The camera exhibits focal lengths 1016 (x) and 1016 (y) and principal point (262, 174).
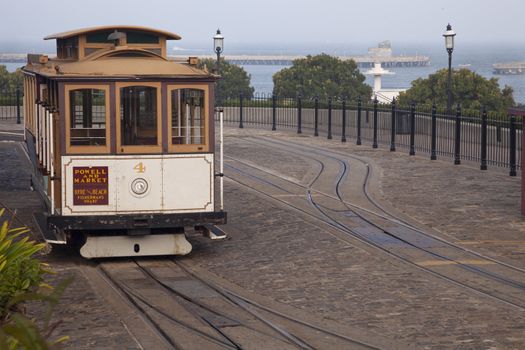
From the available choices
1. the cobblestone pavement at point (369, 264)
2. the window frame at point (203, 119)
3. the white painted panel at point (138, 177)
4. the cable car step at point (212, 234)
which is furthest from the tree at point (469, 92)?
the white painted panel at point (138, 177)

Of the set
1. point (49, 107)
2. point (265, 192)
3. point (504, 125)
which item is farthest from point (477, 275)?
point (504, 125)

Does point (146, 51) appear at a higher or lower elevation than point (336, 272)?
higher

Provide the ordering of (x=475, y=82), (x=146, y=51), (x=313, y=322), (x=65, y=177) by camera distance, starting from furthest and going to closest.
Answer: (x=475, y=82), (x=146, y=51), (x=65, y=177), (x=313, y=322)

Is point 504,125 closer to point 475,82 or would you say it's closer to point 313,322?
point 313,322

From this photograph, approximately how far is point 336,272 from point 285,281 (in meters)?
0.87

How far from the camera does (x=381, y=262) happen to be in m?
14.2

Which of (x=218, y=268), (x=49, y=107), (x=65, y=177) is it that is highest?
(x=49, y=107)

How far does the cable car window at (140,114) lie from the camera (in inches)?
559

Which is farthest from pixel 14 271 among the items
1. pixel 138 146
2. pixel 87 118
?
pixel 87 118

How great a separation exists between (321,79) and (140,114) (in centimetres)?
6352

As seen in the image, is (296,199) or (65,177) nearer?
(65,177)

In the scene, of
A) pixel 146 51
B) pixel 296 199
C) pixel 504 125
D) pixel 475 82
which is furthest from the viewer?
→ pixel 475 82

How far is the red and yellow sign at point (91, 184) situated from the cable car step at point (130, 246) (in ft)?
1.91

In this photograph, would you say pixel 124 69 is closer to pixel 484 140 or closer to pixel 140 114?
pixel 140 114
